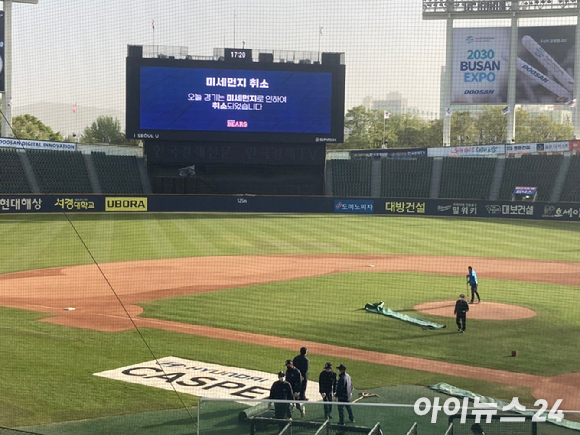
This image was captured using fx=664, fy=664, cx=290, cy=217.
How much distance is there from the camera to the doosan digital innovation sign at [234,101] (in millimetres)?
41812

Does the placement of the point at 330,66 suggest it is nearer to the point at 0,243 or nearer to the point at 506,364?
the point at 0,243

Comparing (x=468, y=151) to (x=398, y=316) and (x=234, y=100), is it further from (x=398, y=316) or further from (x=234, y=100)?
(x=398, y=316)

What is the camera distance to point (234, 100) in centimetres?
4244

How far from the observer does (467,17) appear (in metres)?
50.5

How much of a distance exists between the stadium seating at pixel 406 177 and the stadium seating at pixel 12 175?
2598 centimetres

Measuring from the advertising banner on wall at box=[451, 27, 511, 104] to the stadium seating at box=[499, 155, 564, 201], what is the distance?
5245 millimetres

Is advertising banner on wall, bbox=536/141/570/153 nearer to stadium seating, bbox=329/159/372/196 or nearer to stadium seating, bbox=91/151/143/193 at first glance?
stadium seating, bbox=329/159/372/196

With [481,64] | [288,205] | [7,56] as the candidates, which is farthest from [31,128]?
[481,64]

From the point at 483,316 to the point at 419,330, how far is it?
8.40 ft

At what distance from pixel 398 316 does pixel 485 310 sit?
282cm

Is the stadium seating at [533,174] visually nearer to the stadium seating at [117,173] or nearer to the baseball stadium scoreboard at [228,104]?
the baseball stadium scoreboard at [228,104]

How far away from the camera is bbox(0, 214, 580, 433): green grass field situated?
11375 millimetres

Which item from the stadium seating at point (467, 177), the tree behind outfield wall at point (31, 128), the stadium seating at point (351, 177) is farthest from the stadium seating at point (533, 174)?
the tree behind outfield wall at point (31, 128)

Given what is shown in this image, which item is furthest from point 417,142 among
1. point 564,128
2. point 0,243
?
point 0,243
